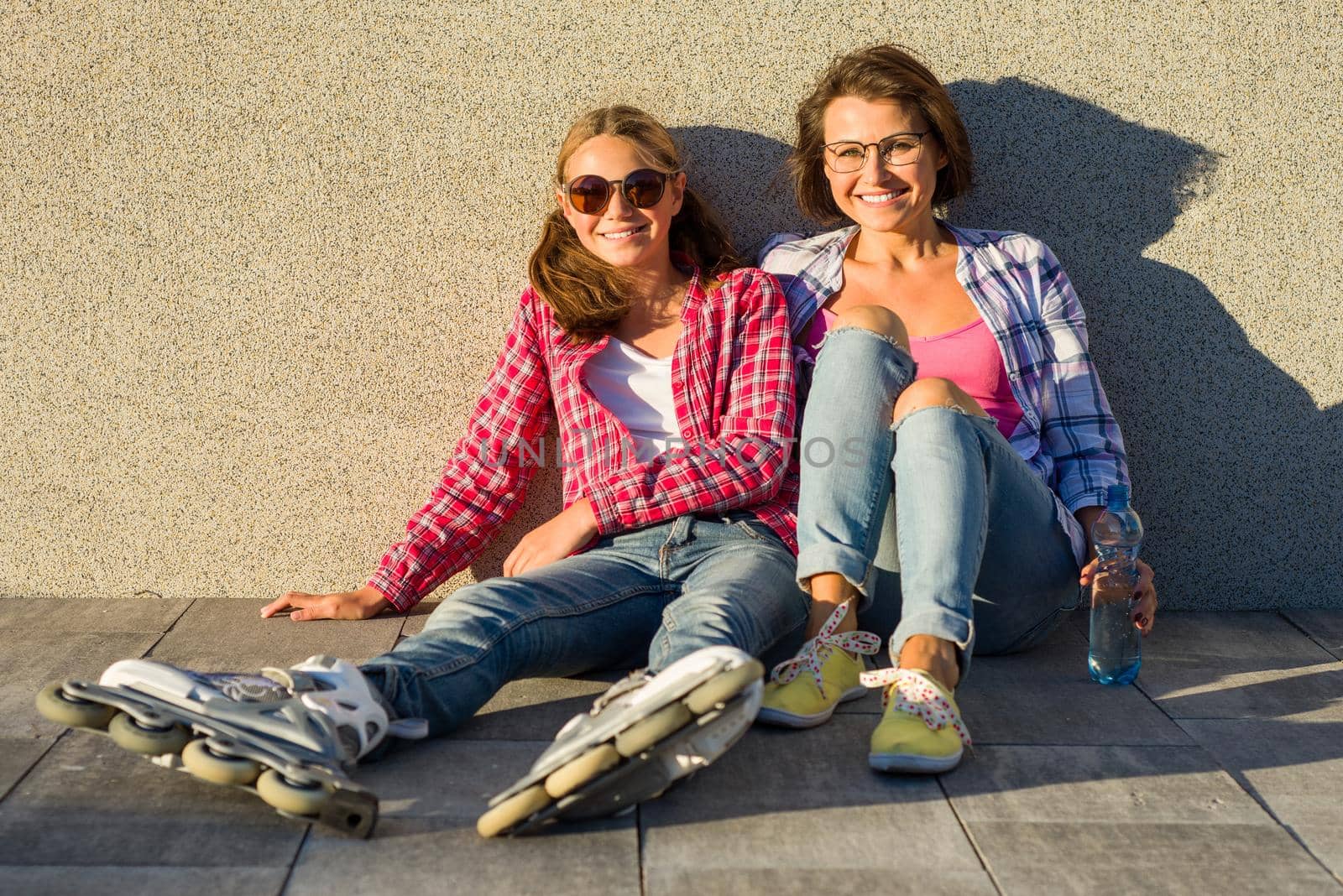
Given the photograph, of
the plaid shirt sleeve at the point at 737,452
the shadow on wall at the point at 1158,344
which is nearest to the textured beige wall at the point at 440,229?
the shadow on wall at the point at 1158,344

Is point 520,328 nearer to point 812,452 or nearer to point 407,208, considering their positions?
point 407,208

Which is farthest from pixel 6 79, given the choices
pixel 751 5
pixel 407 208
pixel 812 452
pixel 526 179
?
pixel 812 452

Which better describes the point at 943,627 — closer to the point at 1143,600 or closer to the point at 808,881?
the point at 808,881

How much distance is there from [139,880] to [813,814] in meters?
1.10

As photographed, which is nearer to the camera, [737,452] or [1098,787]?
[1098,787]

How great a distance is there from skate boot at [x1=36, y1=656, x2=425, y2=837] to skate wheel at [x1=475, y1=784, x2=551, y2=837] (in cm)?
19

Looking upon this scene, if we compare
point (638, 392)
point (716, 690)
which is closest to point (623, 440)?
point (638, 392)

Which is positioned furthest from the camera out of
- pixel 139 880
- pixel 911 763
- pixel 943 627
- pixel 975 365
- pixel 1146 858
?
pixel 975 365

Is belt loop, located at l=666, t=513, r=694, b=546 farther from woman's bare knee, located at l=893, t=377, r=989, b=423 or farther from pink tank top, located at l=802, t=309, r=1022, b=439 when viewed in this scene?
pink tank top, located at l=802, t=309, r=1022, b=439

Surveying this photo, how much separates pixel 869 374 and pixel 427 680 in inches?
44.1

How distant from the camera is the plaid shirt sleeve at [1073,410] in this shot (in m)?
3.17

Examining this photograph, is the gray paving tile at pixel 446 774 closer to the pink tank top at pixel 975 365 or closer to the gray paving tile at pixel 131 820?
the gray paving tile at pixel 131 820

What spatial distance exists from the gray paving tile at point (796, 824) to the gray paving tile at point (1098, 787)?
0.10m

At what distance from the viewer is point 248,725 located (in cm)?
216
